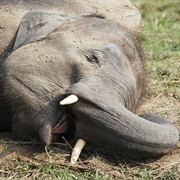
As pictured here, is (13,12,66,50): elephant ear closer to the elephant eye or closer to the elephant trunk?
the elephant eye

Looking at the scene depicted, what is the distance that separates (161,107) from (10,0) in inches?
62.5

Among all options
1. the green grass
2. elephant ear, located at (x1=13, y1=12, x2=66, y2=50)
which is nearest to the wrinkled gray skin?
elephant ear, located at (x1=13, y1=12, x2=66, y2=50)

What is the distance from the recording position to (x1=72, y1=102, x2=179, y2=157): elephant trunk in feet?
11.8

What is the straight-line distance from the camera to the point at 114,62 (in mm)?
4121

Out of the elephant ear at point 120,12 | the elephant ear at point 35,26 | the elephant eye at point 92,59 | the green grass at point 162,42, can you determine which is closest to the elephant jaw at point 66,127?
the elephant eye at point 92,59

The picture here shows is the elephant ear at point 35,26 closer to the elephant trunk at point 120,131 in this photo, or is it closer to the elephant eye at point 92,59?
the elephant eye at point 92,59

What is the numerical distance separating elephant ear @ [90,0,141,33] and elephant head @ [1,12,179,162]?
1.94 ft

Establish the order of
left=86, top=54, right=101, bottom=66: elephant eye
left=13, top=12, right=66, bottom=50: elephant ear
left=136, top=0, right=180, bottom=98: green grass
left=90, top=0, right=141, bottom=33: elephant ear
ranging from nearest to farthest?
left=86, top=54, right=101, bottom=66: elephant eye → left=13, top=12, right=66, bottom=50: elephant ear → left=90, top=0, right=141, bottom=33: elephant ear → left=136, top=0, right=180, bottom=98: green grass

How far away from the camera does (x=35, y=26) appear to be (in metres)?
4.46

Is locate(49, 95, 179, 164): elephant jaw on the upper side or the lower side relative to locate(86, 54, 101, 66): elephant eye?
lower

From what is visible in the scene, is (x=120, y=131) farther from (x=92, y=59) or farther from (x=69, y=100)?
(x=92, y=59)

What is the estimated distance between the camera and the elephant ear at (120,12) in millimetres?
5184

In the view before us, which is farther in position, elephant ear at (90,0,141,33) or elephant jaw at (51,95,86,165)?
elephant ear at (90,0,141,33)

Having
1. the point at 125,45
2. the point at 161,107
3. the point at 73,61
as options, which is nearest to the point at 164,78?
the point at 161,107
